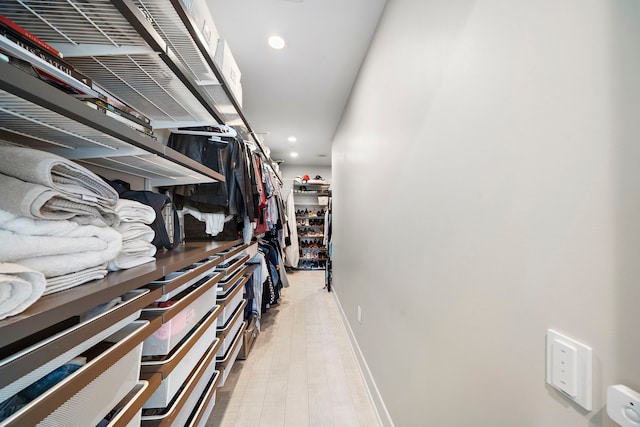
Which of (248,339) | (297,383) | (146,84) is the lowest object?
(297,383)

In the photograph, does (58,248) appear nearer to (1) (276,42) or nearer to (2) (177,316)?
(2) (177,316)

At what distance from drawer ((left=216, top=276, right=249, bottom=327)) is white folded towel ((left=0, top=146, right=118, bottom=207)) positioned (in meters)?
0.88

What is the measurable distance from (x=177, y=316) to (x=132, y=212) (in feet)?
1.31

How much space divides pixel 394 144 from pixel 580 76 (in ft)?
2.86

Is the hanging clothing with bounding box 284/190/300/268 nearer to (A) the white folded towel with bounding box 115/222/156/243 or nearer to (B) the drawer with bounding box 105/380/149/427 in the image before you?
(A) the white folded towel with bounding box 115/222/156/243

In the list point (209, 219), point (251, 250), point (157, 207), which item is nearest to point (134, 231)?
point (157, 207)

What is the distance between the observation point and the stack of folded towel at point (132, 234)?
0.70 meters

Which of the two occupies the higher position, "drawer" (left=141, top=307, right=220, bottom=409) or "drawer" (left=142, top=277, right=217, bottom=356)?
"drawer" (left=142, top=277, right=217, bottom=356)

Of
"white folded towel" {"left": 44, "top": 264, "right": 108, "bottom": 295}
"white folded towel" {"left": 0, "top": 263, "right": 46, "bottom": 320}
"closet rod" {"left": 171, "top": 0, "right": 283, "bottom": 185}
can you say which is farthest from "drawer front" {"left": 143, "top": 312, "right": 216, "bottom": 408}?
"closet rod" {"left": 171, "top": 0, "right": 283, "bottom": 185}

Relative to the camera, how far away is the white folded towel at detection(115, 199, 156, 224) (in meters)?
0.71

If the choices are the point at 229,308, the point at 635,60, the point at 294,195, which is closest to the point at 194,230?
the point at 229,308

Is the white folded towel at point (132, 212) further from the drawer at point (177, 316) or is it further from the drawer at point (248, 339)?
the drawer at point (248, 339)

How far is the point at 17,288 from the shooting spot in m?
0.39

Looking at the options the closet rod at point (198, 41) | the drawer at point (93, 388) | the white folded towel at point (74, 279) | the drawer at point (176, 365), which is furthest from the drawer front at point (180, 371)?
the closet rod at point (198, 41)
